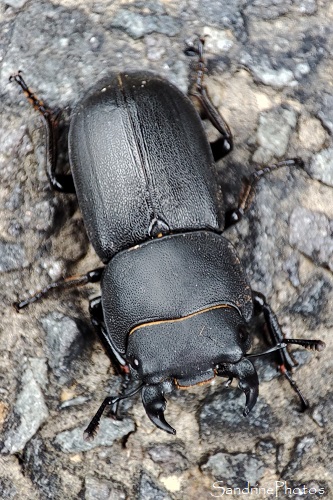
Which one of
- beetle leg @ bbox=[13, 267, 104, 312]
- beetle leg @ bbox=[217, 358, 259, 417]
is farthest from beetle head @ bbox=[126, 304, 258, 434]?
beetle leg @ bbox=[13, 267, 104, 312]

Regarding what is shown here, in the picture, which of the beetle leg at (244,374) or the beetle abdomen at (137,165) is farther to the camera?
the beetle abdomen at (137,165)

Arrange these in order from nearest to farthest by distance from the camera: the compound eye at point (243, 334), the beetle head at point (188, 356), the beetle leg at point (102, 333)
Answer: the beetle head at point (188, 356), the compound eye at point (243, 334), the beetle leg at point (102, 333)

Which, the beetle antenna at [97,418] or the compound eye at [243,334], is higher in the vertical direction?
the compound eye at [243,334]

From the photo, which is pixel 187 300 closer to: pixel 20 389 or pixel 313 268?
pixel 313 268

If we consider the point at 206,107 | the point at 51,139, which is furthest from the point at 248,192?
the point at 51,139

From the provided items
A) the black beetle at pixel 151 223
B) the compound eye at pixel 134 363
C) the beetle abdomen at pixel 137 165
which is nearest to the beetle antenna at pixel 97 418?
the black beetle at pixel 151 223

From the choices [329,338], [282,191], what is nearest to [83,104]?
[282,191]

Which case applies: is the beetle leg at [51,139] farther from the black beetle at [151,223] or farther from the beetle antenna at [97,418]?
the beetle antenna at [97,418]

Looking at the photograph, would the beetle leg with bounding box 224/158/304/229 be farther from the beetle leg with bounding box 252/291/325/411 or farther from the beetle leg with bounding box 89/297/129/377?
the beetle leg with bounding box 89/297/129/377
